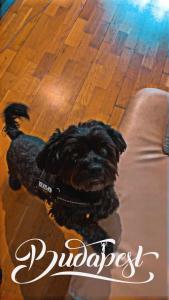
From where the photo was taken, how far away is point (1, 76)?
206cm

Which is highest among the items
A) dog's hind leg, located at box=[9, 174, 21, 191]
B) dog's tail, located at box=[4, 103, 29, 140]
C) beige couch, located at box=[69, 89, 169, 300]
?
dog's tail, located at box=[4, 103, 29, 140]

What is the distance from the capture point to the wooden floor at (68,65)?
6.36 ft

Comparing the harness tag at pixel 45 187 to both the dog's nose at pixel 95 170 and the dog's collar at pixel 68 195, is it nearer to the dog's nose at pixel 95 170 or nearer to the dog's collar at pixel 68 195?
the dog's collar at pixel 68 195

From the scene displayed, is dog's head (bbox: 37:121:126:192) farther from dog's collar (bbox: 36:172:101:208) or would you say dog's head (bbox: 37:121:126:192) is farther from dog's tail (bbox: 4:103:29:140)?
dog's tail (bbox: 4:103:29:140)

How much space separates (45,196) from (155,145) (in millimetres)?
489

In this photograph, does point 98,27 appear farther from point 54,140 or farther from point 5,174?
point 54,140

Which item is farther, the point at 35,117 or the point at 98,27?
the point at 98,27

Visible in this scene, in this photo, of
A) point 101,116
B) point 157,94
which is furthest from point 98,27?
point 157,94

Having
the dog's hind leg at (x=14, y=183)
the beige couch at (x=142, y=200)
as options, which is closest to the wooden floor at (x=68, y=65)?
the dog's hind leg at (x=14, y=183)

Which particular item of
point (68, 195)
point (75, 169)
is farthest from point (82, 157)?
point (68, 195)

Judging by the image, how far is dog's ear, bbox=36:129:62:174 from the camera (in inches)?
43.0

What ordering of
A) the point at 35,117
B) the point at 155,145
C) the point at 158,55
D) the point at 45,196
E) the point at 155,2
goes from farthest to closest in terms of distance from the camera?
the point at 155,2 → the point at 158,55 → the point at 35,117 → the point at 155,145 → the point at 45,196

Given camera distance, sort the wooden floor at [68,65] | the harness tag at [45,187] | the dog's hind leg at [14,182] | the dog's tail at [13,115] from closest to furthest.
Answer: the harness tag at [45,187], the dog's tail at [13,115], the dog's hind leg at [14,182], the wooden floor at [68,65]

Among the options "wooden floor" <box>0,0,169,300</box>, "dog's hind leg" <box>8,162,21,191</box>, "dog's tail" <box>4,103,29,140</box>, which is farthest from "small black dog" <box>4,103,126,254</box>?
A: "wooden floor" <box>0,0,169,300</box>
